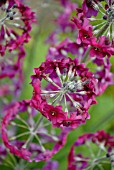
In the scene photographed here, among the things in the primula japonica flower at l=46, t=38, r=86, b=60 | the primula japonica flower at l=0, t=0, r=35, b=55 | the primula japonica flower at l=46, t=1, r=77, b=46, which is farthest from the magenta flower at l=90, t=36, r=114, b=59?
the primula japonica flower at l=46, t=1, r=77, b=46

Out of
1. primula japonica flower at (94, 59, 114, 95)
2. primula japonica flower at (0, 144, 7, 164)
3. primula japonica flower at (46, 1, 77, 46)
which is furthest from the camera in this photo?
primula japonica flower at (46, 1, 77, 46)

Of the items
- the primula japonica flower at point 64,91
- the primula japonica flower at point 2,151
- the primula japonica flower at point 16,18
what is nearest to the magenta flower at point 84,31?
the primula japonica flower at point 64,91

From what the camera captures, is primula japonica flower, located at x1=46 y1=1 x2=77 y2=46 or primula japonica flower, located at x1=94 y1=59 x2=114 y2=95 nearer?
primula japonica flower, located at x1=94 y1=59 x2=114 y2=95

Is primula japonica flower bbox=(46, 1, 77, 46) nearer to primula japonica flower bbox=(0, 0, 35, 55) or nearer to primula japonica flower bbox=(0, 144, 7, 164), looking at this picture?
primula japonica flower bbox=(0, 144, 7, 164)

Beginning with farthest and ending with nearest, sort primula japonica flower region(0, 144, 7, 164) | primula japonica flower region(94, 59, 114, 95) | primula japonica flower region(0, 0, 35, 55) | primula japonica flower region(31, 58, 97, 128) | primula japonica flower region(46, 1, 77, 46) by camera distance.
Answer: primula japonica flower region(46, 1, 77, 46) → primula japonica flower region(0, 144, 7, 164) → primula japonica flower region(94, 59, 114, 95) → primula japonica flower region(0, 0, 35, 55) → primula japonica flower region(31, 58, 97, 128)

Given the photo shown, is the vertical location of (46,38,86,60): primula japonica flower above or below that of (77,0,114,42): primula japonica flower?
below

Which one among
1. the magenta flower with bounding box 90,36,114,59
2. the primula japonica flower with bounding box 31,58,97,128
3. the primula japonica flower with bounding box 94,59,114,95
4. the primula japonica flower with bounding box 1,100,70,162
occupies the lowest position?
the primula japonica flower with bounding box 1,100,70,162

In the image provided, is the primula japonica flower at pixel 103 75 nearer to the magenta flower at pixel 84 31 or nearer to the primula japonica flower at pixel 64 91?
the primula japonica flower at pixel 64 91

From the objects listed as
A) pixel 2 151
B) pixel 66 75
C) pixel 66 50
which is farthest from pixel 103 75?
pixel 2 151

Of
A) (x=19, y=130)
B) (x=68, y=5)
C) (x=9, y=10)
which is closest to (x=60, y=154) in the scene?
(x=19, y=130)
